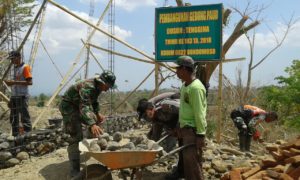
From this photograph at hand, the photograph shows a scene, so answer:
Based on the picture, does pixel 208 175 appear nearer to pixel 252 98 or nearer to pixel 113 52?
pixel 113 52

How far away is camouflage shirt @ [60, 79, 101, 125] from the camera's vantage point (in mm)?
5500

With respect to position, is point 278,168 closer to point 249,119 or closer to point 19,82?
point 249,119

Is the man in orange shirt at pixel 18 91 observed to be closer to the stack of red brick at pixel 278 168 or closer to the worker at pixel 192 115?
the worker at pixel 192 115

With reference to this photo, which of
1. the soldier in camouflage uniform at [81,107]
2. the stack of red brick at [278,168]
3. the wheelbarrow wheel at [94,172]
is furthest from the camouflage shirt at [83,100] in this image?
the stack of red brick at [278,168]

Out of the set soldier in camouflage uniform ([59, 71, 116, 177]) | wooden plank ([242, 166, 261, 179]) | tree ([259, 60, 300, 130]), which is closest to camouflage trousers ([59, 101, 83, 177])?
soldier in camouflage uniform ([59, 71, 116, 177])

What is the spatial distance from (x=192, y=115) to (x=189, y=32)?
414 centimetres

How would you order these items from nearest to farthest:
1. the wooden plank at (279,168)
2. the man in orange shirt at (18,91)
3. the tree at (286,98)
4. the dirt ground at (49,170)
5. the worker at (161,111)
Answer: the wooden plank at (279,168)
the worker at (161,111)
the dirt ground at (49,170)
the man in orange shirt at (18,91)
the tree at (286,98)

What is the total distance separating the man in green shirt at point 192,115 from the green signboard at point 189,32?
150 inches

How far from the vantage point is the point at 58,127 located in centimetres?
944

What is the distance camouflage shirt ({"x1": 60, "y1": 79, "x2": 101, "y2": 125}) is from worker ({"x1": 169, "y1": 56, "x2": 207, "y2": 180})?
1.27 m

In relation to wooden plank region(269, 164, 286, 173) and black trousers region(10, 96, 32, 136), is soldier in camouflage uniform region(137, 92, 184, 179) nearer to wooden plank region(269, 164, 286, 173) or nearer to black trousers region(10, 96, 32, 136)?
wooden plank region(269, 164, 286, 173)

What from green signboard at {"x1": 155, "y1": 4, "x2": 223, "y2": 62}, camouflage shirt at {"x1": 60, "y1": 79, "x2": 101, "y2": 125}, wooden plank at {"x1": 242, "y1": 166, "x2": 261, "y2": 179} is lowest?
wooden plank at {"x1": 242, "y1": 166, "x2": 261, "y2": 179}

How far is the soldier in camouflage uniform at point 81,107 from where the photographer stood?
551 cm

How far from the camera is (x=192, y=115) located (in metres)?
5.12
